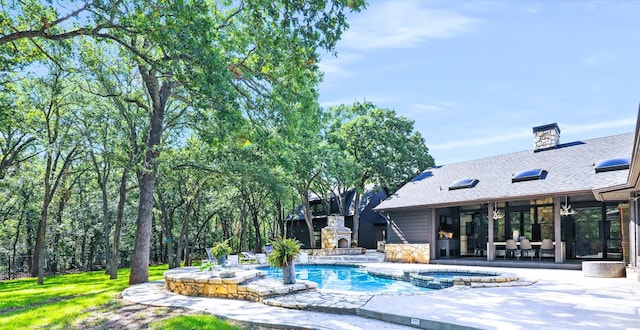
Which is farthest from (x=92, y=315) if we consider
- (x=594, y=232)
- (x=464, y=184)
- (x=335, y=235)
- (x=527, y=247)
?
(x=335, y=235)

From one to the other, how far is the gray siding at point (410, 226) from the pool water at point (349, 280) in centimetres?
319

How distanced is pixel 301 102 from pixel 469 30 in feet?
21.5

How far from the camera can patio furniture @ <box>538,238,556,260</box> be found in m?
13.7

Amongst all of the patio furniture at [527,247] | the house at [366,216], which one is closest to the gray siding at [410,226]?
the patio furniture at [527,247]

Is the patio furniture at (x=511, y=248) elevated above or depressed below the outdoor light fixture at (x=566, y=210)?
below

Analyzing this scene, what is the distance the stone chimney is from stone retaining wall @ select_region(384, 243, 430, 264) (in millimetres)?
6248

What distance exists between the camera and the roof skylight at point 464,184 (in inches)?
626

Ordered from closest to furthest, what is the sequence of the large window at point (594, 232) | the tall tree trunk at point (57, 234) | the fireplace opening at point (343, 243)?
the large window at point (594, 232), the tall tree trunk at point (57, 234), the fireplace opening at point (343, 243)

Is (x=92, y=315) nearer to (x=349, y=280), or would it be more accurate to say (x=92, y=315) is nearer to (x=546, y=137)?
(x=349, y=280)

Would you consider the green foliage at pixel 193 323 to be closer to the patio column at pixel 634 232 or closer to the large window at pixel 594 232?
the patio column at pixel 634 232

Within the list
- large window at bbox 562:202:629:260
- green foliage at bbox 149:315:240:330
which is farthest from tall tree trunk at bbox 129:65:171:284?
large window at bbox 562:202:629:260

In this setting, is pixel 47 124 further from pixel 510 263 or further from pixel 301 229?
pixel 301 229

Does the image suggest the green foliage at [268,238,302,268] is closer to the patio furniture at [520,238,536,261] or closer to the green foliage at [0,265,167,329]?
the green foliage at [0,265,167,329]

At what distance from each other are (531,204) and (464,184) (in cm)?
249
